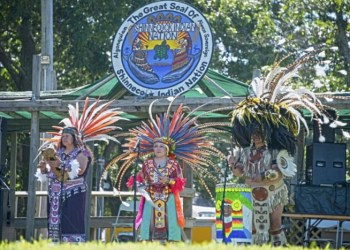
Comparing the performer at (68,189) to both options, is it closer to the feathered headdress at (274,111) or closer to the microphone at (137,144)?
the microphone at (137,144)

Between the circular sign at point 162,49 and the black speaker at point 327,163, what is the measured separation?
2.10 meters

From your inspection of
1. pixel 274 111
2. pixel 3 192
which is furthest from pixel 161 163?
pixel 3 192

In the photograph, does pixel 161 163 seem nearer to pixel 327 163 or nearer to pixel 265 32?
pixel 327 163

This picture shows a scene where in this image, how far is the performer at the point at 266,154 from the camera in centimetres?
1467

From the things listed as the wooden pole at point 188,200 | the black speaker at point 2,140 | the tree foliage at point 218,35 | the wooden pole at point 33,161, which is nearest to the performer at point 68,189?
the wooden pole at point 33,161

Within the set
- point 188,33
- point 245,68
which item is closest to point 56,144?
point 188,33

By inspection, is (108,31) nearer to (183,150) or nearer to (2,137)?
(2,137)

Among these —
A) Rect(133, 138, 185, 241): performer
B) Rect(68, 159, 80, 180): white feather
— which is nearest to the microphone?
Rect(133, 138, 185, 241): performer

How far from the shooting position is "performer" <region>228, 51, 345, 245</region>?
1467 centimetres

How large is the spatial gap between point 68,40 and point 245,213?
15422 mm

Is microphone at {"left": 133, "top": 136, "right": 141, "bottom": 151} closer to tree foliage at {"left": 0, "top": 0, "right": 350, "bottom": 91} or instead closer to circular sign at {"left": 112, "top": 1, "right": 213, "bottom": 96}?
circular sign at {"left": 112, "top": 1, "right": 213, "bottom": 96}

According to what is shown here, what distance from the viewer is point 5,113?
19391 millimetres

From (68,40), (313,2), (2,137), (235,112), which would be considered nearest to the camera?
(235,112)

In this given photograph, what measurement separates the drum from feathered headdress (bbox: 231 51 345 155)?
100cm
